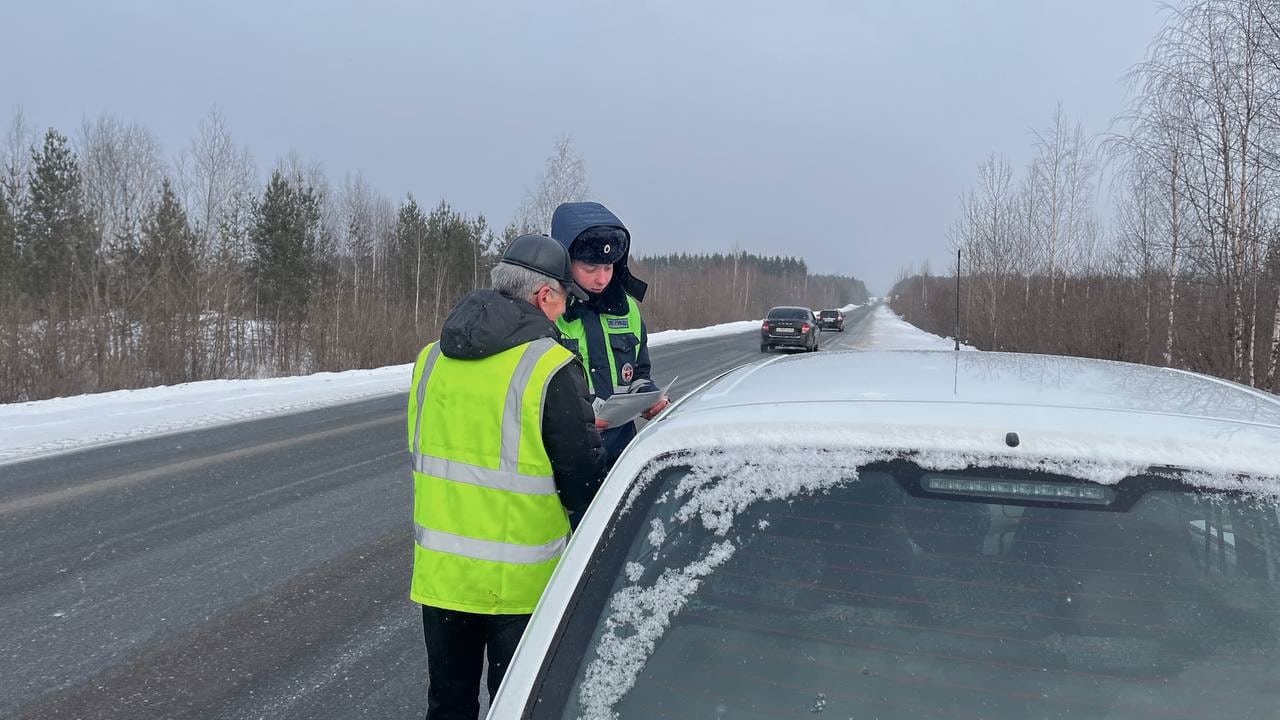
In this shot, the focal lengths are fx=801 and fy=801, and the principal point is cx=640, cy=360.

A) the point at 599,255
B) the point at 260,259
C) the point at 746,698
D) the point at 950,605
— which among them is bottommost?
the point at 746,698

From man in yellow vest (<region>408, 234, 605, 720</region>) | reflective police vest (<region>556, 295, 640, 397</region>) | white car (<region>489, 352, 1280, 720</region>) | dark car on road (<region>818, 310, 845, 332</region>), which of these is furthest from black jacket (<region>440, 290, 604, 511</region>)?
dark car on road (<region>818, 310, 845, 332</region>)

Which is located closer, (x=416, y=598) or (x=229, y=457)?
(x=416, y=598)

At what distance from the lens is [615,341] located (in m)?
3.33

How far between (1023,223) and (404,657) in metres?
32.9

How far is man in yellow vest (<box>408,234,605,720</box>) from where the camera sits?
2.01 meters

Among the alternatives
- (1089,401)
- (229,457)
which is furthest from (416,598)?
(229,457)

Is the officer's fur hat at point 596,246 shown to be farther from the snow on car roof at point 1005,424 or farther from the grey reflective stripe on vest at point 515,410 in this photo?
the snow on car roof at point 1005,424

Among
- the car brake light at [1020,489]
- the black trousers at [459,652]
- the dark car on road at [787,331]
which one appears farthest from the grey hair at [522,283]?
the dark car on road at [787,331]

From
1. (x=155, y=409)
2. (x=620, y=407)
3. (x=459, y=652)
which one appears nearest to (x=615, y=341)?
(x=620, y=407)

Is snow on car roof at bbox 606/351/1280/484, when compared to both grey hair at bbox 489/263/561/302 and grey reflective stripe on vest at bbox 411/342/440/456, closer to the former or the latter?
grey hair at bbox 489/263/561/302

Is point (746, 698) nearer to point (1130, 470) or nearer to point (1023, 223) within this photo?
point (1130, 470)

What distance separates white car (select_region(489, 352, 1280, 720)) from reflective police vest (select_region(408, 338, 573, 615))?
62cm

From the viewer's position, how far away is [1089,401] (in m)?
1.55

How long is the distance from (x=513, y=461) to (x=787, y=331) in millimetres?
29418
